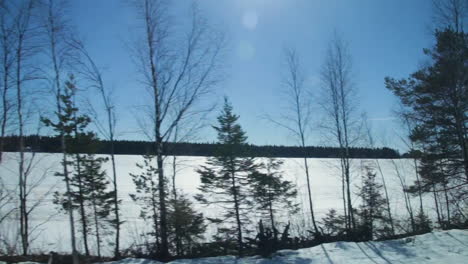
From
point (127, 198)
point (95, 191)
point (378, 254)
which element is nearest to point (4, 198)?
point (95, 191)

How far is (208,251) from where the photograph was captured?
9.47 metres

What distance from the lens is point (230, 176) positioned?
11445mm

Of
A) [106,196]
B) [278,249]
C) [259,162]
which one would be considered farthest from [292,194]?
[106,196]

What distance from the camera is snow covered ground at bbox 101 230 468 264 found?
25.6 feet

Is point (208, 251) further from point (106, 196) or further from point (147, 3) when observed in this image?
point (147, 3)

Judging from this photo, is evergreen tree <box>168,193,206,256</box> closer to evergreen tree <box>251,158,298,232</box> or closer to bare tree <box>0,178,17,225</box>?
evergreen tree <box>251,158,298,232</box>

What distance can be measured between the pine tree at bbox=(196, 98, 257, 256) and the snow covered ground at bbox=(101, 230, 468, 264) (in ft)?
9.54

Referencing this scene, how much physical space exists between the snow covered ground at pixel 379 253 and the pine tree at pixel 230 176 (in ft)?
9.54

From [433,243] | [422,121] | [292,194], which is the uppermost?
[422,121]

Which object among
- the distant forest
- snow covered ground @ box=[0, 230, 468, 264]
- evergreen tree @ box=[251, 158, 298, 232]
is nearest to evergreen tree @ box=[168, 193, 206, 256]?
snow covered ground @ box=[0, 230, 468, 264]

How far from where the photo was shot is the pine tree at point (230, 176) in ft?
37.1

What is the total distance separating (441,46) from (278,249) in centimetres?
1180

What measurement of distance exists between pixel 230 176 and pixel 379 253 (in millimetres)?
6356

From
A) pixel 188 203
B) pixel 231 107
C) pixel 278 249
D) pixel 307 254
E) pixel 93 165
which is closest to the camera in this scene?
pixel 307 254
